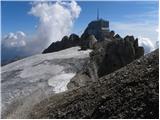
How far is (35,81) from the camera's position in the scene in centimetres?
3712

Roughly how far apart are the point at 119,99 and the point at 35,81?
62.5 feet

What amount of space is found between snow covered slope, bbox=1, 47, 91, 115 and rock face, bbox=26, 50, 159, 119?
6258mm

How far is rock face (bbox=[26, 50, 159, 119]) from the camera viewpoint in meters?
17.3

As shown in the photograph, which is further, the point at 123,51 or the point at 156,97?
the point at 123,51

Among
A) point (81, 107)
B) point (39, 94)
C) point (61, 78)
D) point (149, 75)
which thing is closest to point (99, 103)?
point (81, 107)

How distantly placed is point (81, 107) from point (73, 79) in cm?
1860

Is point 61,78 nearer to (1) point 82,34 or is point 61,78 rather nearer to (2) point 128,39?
(2) point 128,39

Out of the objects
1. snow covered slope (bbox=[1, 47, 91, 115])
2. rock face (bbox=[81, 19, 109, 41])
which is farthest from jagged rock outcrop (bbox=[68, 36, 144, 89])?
rock face (bbox=[81, 19, 109, 41])

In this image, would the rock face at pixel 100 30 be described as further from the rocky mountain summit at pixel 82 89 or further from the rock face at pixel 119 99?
the rock face at pixel 119 99

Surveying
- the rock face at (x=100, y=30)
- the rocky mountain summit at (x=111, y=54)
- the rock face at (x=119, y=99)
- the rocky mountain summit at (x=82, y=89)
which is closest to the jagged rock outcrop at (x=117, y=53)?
the rocky mountain summit at (x=111, y=54)

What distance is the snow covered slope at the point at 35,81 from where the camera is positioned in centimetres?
3028

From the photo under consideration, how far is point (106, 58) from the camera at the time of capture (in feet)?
207

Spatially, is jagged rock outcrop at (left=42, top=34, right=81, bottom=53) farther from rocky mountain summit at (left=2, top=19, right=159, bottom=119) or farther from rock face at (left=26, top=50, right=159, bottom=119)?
rock face at (left=26, top=50, right=159, bottom=119)

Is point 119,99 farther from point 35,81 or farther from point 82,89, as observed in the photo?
point 35,81
